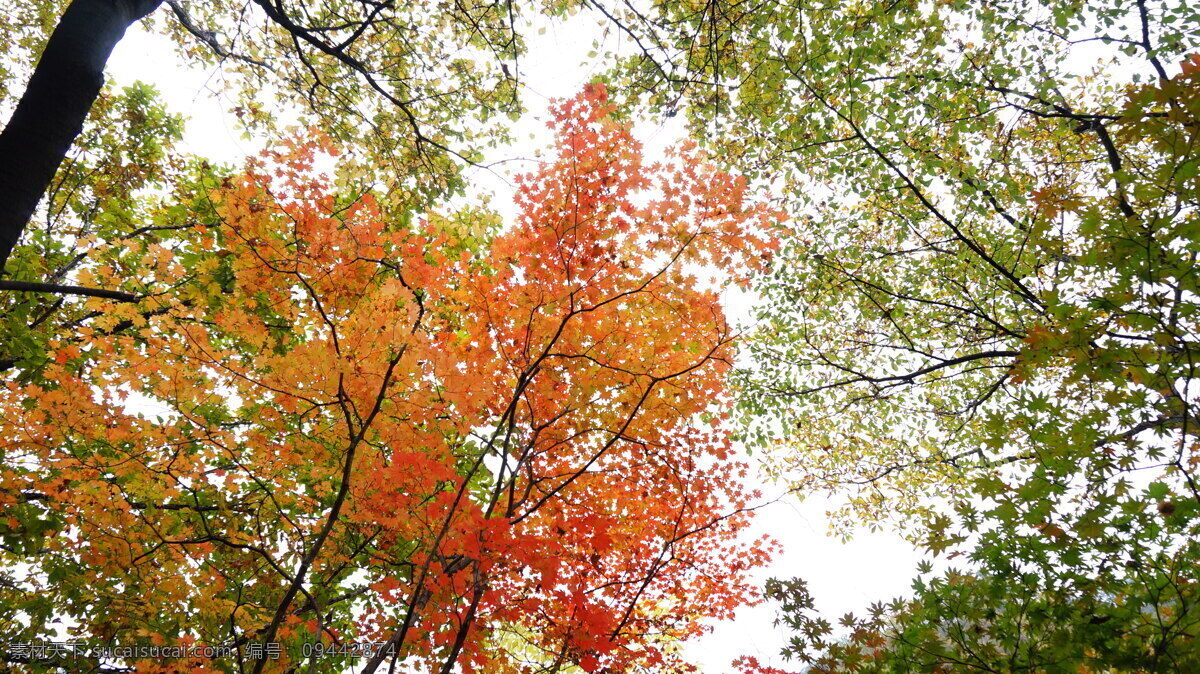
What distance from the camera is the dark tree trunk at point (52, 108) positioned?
2.44 meters

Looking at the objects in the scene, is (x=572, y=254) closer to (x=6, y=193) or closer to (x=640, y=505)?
(x=6, y=193)

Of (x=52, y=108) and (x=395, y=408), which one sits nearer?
(x=52, y=108)

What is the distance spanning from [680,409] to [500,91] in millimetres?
4551

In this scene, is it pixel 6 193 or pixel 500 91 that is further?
pixel 500 91

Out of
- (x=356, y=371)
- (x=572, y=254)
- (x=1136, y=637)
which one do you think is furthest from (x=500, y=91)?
(x=1136, y=637)

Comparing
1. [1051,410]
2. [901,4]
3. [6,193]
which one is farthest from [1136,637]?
[901,4]

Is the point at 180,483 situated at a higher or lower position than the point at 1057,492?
higher

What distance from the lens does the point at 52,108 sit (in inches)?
103

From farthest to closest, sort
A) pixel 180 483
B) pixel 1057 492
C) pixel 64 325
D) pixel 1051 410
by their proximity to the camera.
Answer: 1. pixel 64 325
2. pixel 180 483
3. pixel 1051 410
4. pixel 1057 492

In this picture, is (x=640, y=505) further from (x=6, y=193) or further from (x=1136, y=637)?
(x=6, y=193)

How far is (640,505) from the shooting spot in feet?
21.1

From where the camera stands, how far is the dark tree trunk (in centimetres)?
244

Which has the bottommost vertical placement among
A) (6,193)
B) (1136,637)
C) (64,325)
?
(1136,637)

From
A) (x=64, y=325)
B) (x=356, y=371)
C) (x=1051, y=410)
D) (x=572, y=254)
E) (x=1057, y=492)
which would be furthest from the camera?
(x=64, y=325)
